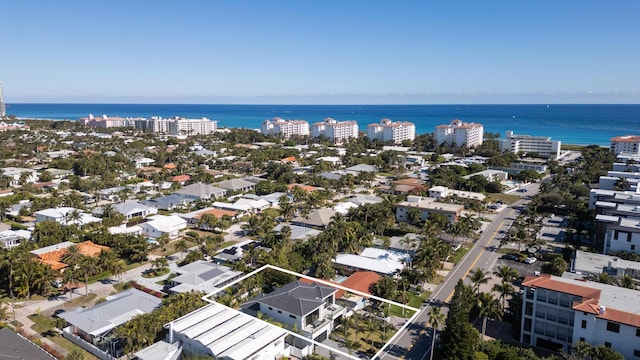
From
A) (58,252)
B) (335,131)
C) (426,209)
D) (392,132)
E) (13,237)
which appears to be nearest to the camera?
(58,252)

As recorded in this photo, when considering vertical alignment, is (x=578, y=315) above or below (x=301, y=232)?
above

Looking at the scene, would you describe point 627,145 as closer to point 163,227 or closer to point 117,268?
point 163,227

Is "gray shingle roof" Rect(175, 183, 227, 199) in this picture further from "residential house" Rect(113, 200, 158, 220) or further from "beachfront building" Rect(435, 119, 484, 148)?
"beachfront building" Rect(435, 119, 484, 148)

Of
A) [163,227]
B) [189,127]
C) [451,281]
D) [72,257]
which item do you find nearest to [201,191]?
[163,227]

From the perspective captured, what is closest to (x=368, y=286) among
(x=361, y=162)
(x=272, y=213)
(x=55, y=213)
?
(x=272, y=213)

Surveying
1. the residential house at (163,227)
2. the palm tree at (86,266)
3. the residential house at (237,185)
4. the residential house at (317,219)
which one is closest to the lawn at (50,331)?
the palm tree at (86,266)

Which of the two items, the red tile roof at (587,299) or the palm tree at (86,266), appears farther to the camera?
the palm tree at (86,266)

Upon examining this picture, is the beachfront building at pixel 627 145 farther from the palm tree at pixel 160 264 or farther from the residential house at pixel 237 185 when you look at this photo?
the palm tree at pixel 160 264
